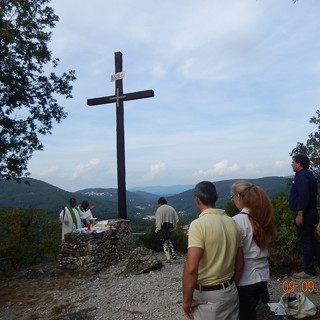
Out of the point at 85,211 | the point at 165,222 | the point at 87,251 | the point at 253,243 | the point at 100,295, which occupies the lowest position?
the point at 100,295

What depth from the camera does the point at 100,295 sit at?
592 centimetres

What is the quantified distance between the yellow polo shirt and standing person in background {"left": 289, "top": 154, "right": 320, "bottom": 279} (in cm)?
241

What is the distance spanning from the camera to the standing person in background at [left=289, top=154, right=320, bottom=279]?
450 cm

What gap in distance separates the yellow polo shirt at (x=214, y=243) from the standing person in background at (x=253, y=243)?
9.6 inches

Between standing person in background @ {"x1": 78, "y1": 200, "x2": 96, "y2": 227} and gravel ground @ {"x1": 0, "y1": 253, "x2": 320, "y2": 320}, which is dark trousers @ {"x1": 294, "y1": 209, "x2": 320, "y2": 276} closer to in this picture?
gravel ground @ {"x1": 0, "y1": 253, "x2": 320, "y2": 320}

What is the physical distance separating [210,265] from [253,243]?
523 mm

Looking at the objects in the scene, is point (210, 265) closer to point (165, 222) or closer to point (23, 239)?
point (165, 222)

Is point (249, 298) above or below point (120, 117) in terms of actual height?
below

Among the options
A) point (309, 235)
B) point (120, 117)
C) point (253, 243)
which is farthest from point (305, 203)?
point (120, 117)

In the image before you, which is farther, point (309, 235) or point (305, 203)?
point (309, 235)

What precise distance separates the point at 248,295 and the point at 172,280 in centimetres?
352

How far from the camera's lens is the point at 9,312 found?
20.6ft

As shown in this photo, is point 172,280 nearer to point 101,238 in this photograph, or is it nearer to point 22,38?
point 101,238
